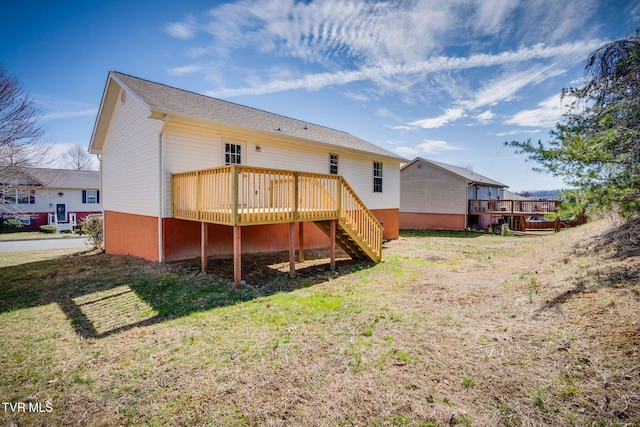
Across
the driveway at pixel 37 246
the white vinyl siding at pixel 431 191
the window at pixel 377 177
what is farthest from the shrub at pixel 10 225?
the white vinyl siding at pixel 431 191

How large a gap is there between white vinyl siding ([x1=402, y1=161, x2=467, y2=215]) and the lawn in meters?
15.2

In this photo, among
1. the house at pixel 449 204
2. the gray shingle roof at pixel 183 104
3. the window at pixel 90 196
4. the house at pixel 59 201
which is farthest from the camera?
the window at pixel 90 196

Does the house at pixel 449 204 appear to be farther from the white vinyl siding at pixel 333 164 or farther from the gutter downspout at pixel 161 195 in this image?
the gutter downspout at pixel 161 195

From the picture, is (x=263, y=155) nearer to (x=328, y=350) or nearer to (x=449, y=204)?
Result: (x=328, y=350)

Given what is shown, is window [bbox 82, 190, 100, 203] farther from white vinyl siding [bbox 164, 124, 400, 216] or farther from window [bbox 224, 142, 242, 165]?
window [bbox 224, 142, 242, 165]

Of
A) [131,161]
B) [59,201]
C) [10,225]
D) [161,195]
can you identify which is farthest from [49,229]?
[161,195]

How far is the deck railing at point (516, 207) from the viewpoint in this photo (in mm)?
20558

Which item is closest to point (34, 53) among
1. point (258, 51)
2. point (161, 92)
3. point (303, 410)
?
point (161, 92)

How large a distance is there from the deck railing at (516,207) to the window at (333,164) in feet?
45.3

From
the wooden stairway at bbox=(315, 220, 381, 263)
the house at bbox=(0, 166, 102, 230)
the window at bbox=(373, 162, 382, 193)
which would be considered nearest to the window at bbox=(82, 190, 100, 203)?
the house at bbox=(0, 166, 102, 230)

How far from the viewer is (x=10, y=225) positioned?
2462 centimetres

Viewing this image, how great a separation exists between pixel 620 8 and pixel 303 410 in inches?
406

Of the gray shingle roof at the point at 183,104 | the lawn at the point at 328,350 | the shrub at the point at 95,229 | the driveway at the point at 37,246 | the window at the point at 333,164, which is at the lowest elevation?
the driveway at the point at 37,246

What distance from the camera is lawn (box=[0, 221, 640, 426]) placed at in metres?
2.83
